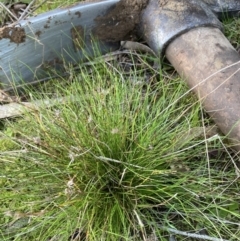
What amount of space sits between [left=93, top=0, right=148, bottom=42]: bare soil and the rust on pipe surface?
196mm

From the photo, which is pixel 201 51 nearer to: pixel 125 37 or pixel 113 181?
pixel 125 37

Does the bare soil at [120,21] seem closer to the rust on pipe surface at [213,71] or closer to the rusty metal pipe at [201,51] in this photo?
the rusty metal pipe at [201,51]

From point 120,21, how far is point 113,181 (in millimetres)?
676

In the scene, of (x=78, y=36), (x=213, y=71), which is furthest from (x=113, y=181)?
(x=78, y=36)

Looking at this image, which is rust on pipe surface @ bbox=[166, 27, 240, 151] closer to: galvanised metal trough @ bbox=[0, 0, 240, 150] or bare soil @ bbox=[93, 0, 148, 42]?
galvanised metal trough @ bbox=[0, 0, 240, 150]

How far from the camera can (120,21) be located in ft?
5.67

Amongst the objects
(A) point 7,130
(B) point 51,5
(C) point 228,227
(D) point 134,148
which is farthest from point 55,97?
(C) point 228,227

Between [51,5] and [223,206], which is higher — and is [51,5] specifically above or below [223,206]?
above

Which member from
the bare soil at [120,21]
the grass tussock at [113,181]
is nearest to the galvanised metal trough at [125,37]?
the bare soil at [120,21]

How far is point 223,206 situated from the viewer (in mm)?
1384

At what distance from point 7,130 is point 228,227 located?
83cm

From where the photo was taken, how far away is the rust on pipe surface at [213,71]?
4.65ft

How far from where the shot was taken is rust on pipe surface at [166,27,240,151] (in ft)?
4.65

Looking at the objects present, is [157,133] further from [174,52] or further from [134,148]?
[174,52]
